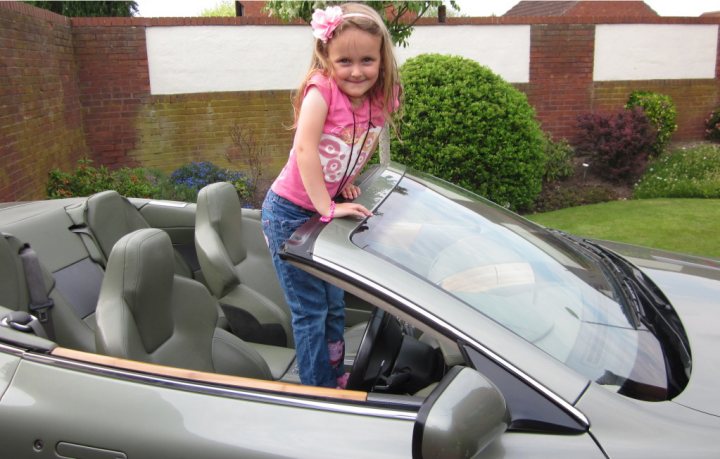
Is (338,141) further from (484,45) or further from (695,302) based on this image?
(484,45)

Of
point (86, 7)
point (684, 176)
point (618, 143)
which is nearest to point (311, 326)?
point (618, 143)

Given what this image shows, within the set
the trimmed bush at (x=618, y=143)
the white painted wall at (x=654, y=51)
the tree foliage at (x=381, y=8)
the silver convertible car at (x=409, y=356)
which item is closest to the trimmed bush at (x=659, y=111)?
the white painted wall at (x=654, y=51)

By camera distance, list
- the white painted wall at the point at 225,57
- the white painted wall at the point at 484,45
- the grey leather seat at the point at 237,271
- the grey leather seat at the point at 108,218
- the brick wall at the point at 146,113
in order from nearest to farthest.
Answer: the grey leather seat at the point at 237,271, the grey leather seat at the point at 108,218, the brick wall at the point at 146,113, the white painted wall at the point at 225,57, the white painted wall at the point at 484,45

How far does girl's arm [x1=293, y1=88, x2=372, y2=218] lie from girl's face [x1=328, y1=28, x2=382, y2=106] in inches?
4.1

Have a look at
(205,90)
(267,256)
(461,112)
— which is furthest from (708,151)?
(267,256)

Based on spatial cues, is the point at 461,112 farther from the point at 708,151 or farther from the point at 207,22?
the point at 708,151

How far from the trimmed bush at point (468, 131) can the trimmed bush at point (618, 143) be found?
274 cm

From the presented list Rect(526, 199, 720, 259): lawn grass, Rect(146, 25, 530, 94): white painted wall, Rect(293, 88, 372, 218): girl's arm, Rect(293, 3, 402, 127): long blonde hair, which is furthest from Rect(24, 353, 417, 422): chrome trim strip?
Rect(146, 25, 530, 94): white painted wall

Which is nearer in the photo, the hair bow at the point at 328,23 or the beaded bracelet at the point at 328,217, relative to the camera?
the beaded bracelet at the point at 328,217

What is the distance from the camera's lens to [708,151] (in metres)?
10.5

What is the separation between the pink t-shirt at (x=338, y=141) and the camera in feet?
7.24

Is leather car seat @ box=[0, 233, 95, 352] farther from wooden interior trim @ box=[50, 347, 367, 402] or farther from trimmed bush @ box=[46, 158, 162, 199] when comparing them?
trimmed bush @ box=[46, 158, 162, 199]

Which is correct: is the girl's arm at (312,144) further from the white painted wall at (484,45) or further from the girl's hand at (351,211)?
the white painted wall at (484,45)

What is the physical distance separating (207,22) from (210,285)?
7.01 m
